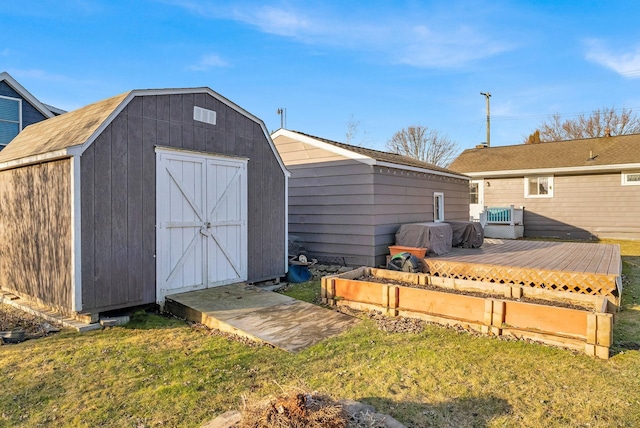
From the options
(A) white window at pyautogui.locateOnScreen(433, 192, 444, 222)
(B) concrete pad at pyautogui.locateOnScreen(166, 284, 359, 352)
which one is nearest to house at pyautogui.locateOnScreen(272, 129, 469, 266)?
(A) white window at pyautogui.locateOnScreen(433, 192, 444, 222)

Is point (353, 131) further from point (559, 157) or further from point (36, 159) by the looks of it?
point (36, 159)

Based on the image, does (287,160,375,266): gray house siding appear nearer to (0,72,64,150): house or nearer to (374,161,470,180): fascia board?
(374,161,470,180): fascia board

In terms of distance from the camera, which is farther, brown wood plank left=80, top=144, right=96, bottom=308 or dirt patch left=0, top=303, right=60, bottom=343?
brown wood plank left=80, top=144, right=96, bottom=308

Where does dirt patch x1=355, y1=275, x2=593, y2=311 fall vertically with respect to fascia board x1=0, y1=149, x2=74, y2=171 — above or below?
below

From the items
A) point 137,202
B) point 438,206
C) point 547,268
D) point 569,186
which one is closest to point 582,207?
point 569,186

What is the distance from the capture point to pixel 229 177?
641 cm

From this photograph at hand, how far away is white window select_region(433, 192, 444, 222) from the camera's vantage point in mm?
10977

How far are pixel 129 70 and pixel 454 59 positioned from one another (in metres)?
13.2

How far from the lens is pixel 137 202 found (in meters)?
5.20

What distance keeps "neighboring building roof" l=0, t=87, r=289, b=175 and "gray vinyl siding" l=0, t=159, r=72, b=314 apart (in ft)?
0.57

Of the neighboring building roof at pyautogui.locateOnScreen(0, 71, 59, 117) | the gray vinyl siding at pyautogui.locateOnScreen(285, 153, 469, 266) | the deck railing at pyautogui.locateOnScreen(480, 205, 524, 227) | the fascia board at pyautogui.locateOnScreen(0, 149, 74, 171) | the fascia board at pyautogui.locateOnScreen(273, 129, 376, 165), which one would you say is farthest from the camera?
the deck railing at pyautogui.locateOnScreen(480, 205, 524, 227)

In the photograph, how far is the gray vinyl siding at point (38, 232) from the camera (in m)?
4.84

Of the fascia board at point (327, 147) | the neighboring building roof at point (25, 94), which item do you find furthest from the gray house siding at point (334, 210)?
the neighboring building roof at point (25, 94)

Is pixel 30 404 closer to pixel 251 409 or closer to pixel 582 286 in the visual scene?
pixel 251 409
